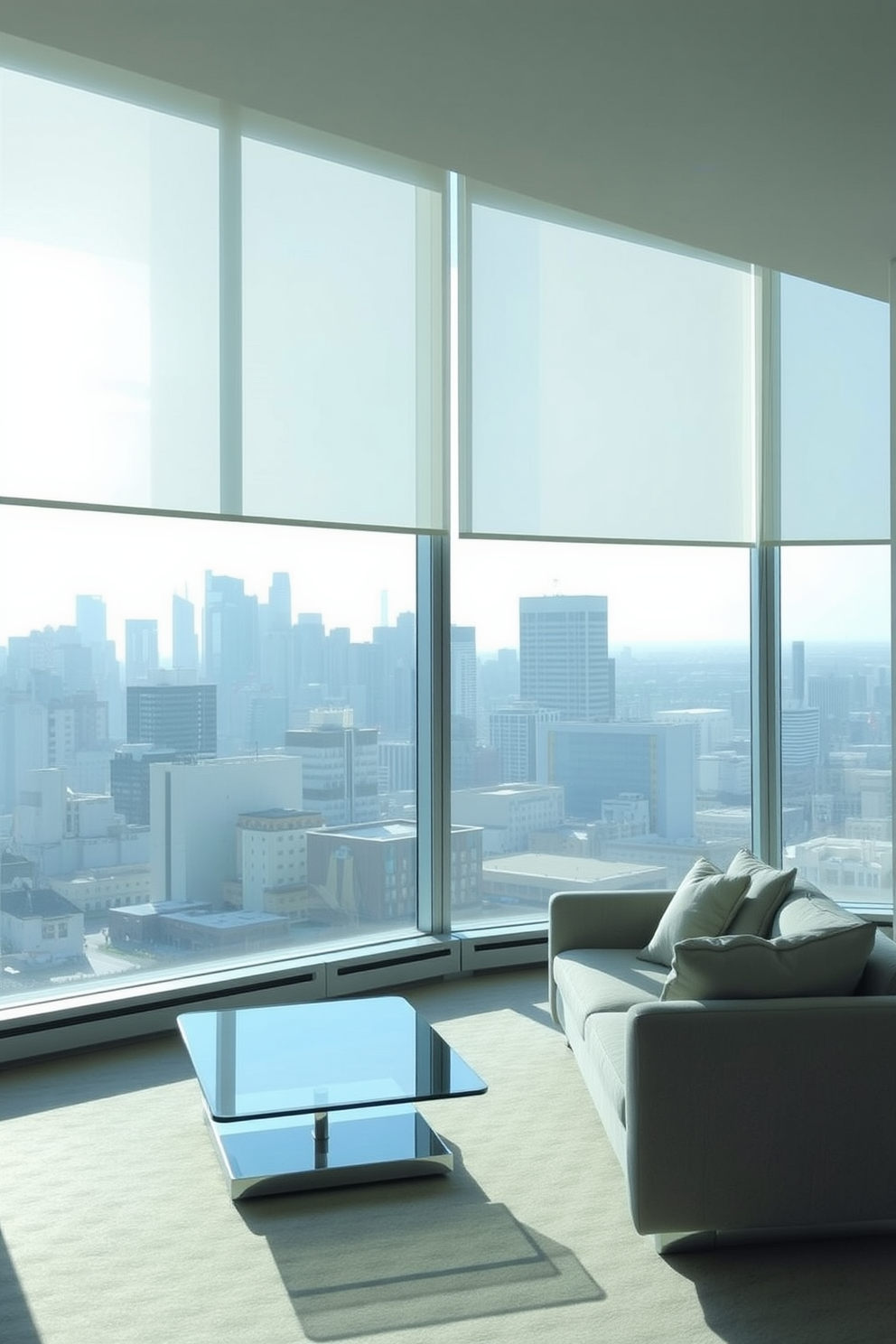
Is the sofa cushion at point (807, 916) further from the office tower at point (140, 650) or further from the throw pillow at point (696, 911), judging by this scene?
the office tower at point (140, 650)

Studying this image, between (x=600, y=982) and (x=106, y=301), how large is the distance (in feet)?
11.9

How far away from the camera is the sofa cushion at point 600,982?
4312 mm

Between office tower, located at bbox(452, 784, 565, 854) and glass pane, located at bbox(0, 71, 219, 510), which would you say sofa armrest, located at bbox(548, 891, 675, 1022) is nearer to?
office tower, located at bbox(452, 784, 565, 854)

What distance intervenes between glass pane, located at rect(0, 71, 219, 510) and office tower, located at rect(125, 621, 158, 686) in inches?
22.9

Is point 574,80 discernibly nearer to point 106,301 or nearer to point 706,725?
point 106,301

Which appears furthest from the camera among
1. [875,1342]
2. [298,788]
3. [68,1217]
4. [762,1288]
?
[298,788]

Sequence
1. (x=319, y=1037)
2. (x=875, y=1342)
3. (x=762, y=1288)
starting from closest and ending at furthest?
(x=875, y=1342) < (x=762, y=1288) < (x=319, y=1037)

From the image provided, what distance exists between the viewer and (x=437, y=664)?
20.9 feet

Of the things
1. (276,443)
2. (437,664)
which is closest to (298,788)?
(437,664)

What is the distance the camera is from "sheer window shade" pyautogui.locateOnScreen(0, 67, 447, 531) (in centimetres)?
507

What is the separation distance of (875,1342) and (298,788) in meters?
3.76

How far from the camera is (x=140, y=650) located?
217 inches

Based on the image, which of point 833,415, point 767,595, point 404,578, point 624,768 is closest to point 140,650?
point 404,578

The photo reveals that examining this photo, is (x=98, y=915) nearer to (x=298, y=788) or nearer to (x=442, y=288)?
(x=298, y=788)
